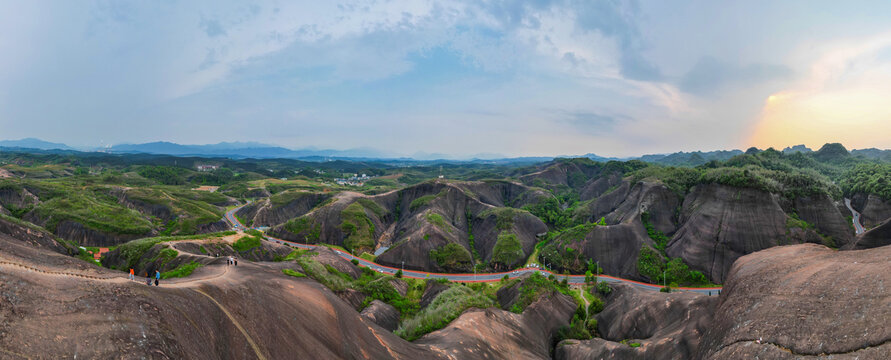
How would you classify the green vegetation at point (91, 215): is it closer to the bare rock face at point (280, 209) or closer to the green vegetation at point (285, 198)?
the bare rock face at point (280, 209)

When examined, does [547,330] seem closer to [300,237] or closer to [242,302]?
[242,302]

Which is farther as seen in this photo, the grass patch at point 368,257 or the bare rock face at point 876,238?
the grass patch at point 368,257

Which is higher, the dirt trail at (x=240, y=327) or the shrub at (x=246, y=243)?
the dirt trail at (x=240, y=327)

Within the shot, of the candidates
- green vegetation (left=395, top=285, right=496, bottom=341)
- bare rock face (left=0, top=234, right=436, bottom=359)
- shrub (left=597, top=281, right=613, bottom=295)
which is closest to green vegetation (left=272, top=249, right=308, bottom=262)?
green vegetation (left=395, top=285, right=496, bottom=341)

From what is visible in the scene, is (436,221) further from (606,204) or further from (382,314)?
(606,204)

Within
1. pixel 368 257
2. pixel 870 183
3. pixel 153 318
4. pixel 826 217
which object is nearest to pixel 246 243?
pixel 368 257

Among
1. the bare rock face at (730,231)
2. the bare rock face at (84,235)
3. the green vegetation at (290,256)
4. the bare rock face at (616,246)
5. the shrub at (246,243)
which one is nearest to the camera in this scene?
the shrub at (246,243)

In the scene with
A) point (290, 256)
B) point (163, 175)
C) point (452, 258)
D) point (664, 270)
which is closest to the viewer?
point (290, 256)

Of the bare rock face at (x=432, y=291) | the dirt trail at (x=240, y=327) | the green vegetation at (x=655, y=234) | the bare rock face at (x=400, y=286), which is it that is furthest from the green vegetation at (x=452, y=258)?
the dirt trail at (x=240, y=327)
